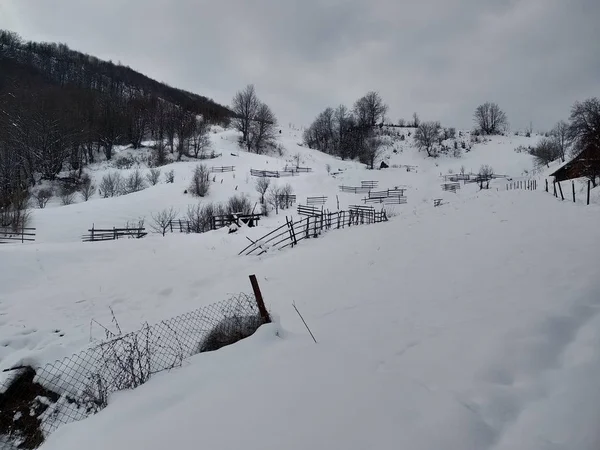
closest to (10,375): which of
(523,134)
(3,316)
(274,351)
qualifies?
(3,316)

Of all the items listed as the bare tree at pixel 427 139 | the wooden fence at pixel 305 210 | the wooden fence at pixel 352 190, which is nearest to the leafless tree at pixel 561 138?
the bare tree at pixel 427 139

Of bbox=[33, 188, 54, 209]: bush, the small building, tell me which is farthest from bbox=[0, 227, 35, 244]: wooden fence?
the small building

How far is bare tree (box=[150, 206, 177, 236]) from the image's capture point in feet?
86.9

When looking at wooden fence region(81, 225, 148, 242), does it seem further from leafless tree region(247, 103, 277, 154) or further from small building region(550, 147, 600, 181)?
leafless tree region(247, 103, 277, 154)

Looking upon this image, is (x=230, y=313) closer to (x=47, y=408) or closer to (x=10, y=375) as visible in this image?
(x=47, y=408)

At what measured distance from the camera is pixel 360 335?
5.09m

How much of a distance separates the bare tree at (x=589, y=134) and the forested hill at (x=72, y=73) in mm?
71391

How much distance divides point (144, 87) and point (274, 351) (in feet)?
356

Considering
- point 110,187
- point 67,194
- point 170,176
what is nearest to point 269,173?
point 170,176

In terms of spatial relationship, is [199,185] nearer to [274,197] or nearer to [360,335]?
[274,197]

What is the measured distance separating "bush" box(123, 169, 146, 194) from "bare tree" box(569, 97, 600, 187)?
4358 cm

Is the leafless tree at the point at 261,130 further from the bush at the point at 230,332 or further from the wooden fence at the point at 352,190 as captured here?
the bush at the point at 230,332

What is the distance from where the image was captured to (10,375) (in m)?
5.82

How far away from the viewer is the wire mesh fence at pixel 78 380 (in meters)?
4.84
